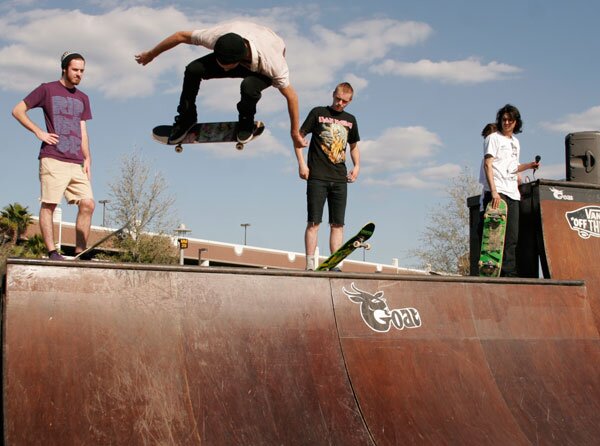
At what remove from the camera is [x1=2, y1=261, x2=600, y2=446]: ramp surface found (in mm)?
3875

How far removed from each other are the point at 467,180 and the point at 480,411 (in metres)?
30.2

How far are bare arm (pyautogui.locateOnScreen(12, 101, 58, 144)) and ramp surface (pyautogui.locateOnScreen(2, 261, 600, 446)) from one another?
7.24 feet

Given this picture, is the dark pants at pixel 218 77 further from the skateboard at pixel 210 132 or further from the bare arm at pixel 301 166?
the bare arm at pixel 301 166

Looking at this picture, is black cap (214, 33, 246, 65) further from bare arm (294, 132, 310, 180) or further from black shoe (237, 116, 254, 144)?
bare arm (294, 132, 310, 180)

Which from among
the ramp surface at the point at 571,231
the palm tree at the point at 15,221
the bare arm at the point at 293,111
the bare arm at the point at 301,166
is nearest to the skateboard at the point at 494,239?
the ramp surface at the point at 571,231

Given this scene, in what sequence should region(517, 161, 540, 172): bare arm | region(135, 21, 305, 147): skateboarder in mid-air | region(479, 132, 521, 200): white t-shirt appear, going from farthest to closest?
region(517, 161, 540, 172): bare arm → region(479, 132, 521, 200): white t-shirt → region(135, 21, 305, 147): skateboarder in mid-air

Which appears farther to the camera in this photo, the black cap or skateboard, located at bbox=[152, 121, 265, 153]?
skateboard, located at bbox=[152, 121, 265, 153]

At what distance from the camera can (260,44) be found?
6.18 meters

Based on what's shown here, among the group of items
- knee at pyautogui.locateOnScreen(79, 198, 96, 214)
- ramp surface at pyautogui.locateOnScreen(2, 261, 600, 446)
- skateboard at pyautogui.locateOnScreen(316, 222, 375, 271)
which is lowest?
ramp surface at pyautogui.locateOnScreen(2, 261, 600, 446)

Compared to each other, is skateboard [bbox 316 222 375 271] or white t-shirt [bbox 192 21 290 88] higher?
white t-shirt [bbox 192 21 290 88]

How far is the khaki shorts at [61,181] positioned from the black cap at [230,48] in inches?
65.9

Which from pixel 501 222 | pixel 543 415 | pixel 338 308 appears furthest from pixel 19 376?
pixel 501 222

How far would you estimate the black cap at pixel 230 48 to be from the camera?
231 inches

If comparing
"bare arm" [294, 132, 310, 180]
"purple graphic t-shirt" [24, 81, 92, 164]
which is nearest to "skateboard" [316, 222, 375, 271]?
"bare arm" [294, 132, 310, 180]
